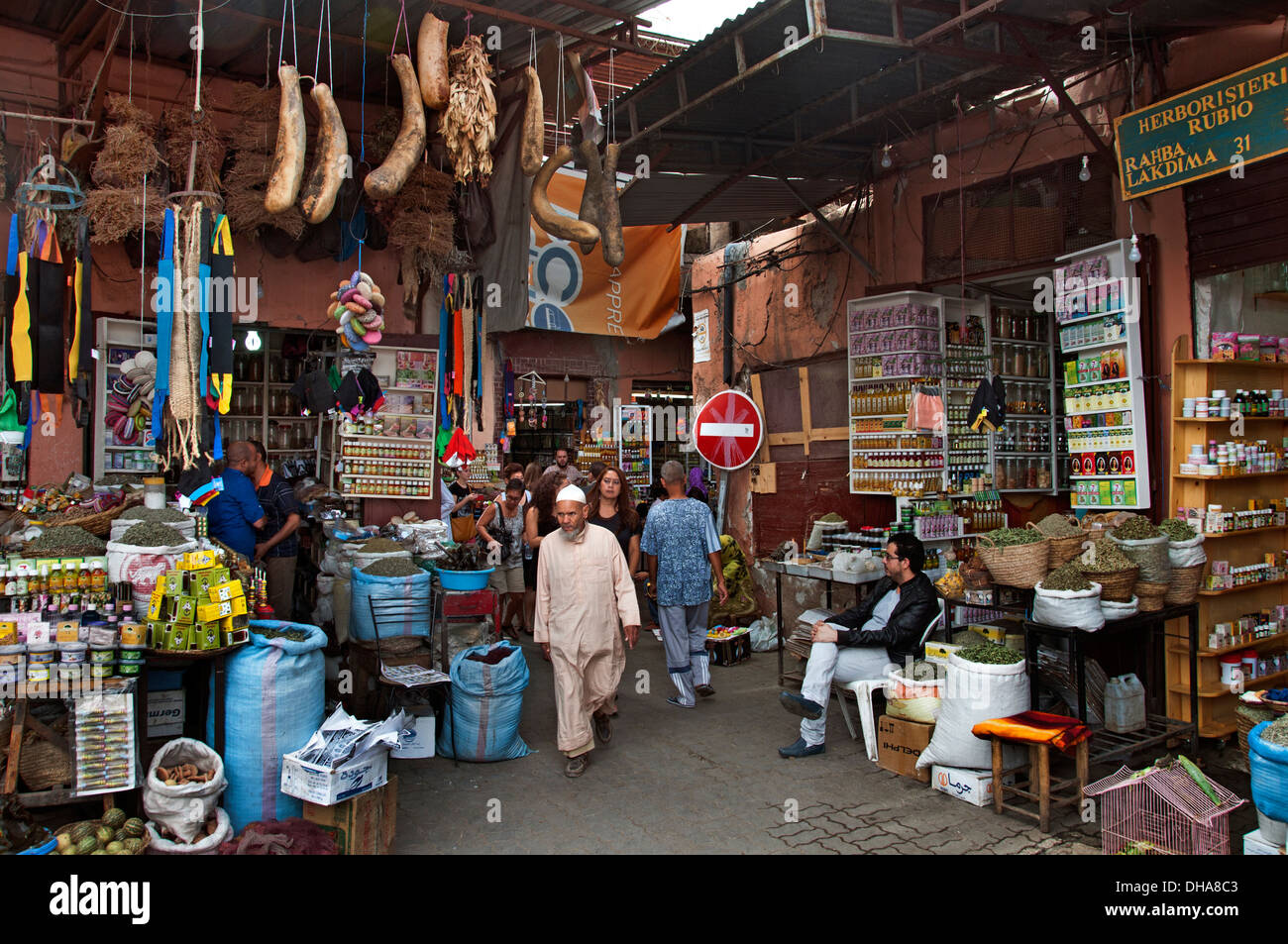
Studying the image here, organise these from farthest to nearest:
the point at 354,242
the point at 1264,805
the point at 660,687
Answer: the point at 354,242, the point at 660,687, the point at 1264,805

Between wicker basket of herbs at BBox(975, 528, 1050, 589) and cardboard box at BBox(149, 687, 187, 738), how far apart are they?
15.4ft

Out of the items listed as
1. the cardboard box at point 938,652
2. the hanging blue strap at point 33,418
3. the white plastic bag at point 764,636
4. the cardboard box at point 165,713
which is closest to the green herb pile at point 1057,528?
the cardboard box at point 938,652

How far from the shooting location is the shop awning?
17.2ft

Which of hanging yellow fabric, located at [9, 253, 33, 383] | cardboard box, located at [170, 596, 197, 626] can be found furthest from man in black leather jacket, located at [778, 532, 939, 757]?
hanging yellow fabric, located at [9, 253, 33, 383]

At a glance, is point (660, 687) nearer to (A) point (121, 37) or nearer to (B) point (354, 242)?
(B) point (354, 242)

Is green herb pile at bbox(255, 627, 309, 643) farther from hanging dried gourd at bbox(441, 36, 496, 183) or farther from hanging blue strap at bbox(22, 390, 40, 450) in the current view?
hanging blue strap at bbox(22, 390, 40, 450)

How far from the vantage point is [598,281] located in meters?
11.1

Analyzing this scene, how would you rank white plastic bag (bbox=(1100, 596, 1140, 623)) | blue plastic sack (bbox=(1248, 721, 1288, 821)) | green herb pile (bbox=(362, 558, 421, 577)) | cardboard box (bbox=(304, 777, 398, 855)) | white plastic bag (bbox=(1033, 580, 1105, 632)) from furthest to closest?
green herb pile (bbox=(362, 558, 421, 577)) → white plastic bag (bbox=(1100, 596, 1140, 623)) → white plastic bag (bbox=(1033, 580, 1105, 632)) → cardboard box (bbox=(304, 777, 398, 855)) → blue plastic sack (bbox=(1248, 721, 1288, 821))

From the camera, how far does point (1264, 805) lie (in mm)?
3391

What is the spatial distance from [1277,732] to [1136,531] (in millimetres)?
1914

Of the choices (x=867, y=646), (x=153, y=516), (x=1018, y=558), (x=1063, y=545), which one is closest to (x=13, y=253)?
(x=153, y=516)

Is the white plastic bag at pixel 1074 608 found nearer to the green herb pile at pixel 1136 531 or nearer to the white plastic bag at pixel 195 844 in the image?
the green herb pile at pixel 1136 531

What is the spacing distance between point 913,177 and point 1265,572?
14.1ft

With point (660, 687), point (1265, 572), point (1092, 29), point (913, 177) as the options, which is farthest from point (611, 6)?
point (1265, 572)
